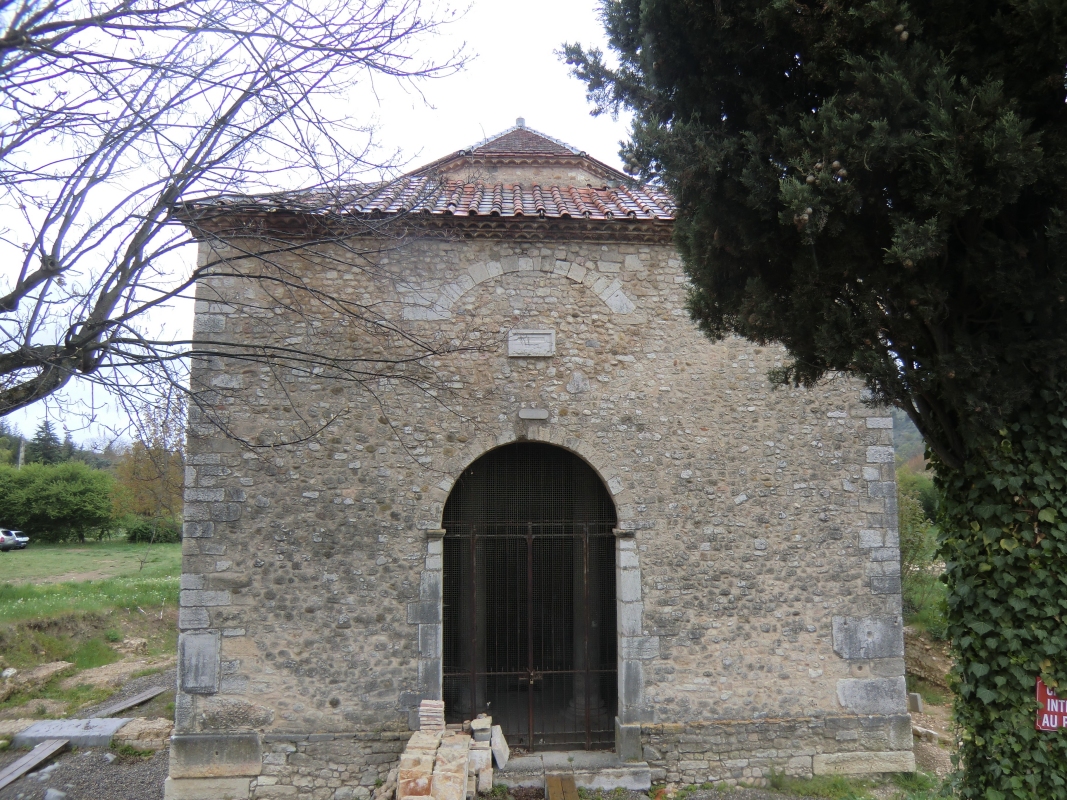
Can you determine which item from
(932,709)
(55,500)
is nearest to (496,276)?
(932,709)

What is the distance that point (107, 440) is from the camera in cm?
421

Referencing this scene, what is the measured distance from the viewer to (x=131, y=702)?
8.73m

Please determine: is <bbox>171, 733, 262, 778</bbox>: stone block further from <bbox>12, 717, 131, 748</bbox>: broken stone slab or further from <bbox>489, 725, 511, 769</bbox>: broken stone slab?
<bbox>12, 717, 131, 748</bbox>: broken stone slab

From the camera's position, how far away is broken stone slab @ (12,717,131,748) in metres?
7.35

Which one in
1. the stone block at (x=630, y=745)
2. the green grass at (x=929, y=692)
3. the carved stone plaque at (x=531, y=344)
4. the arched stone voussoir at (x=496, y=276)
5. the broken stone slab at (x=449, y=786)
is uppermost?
the arched stone voussoir at (x=496, y=276)

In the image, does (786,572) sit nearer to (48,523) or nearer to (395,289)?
(395,289)

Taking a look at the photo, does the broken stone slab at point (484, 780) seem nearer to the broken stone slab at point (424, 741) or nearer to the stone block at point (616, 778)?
the broken stone slab at point (424, 741)

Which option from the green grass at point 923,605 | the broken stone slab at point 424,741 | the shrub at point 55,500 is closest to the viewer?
the broken stone slab at point 424,741

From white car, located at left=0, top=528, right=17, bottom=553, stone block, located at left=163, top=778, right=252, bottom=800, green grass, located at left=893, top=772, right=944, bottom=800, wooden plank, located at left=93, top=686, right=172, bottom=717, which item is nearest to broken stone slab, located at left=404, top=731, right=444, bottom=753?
stone block, located at left=163, top=778, right=252, bottom=800

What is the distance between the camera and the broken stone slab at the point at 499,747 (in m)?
6.07

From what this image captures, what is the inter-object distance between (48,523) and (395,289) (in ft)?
79.8

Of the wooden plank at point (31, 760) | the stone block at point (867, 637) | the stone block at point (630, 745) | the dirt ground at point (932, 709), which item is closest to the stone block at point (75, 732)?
the wooden plank at point (31, 760)

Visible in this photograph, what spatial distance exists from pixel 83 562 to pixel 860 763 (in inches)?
776

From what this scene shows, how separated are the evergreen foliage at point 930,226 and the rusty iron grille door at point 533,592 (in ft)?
11.4
